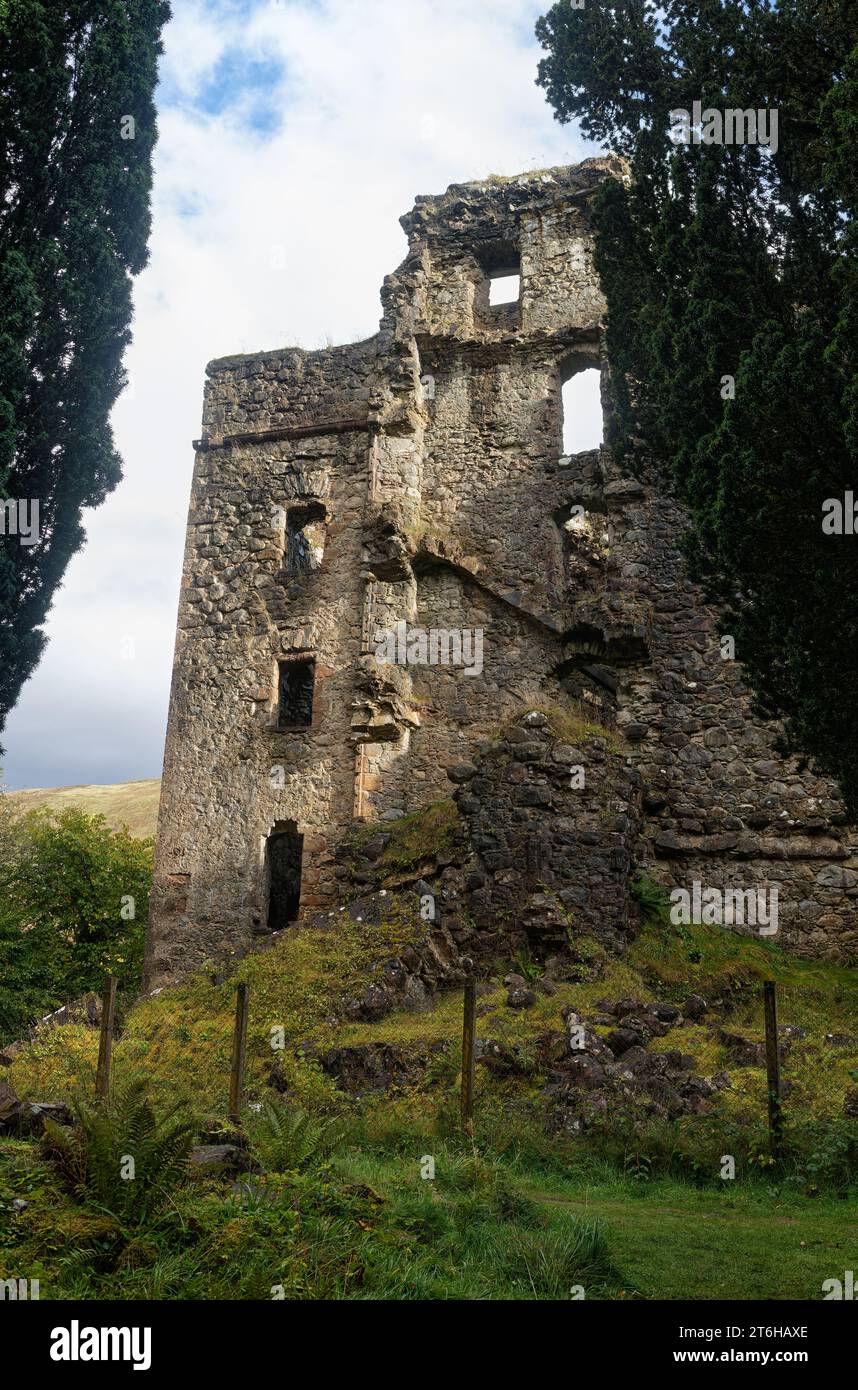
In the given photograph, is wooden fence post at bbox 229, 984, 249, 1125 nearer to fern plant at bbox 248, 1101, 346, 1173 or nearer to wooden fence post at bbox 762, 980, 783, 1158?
fern plant at bbox 248, 1101, 346, 1173

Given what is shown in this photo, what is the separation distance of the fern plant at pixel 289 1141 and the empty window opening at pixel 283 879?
9982 millimetres

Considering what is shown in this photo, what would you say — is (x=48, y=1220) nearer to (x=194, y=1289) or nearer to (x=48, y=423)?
(x=194, y=1289)

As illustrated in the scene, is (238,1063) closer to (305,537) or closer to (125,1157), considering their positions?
(125,1157)

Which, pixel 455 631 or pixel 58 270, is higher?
pixel 58 270

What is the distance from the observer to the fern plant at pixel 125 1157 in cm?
600

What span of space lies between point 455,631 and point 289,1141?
1179cm

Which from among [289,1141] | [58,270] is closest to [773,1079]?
[289,1141]

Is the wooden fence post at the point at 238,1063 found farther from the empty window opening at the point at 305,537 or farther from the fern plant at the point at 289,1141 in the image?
the empty window opening at the point at 305,537

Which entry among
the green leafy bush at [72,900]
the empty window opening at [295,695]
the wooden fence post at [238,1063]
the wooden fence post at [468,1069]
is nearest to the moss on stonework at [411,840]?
the empty window opening at [295,695]

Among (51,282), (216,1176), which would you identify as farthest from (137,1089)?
(51,282)

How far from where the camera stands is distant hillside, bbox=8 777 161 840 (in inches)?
2361

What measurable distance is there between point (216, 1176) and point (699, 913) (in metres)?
9.94

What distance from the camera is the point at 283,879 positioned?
747 inches

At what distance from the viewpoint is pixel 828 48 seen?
9.18 meters
